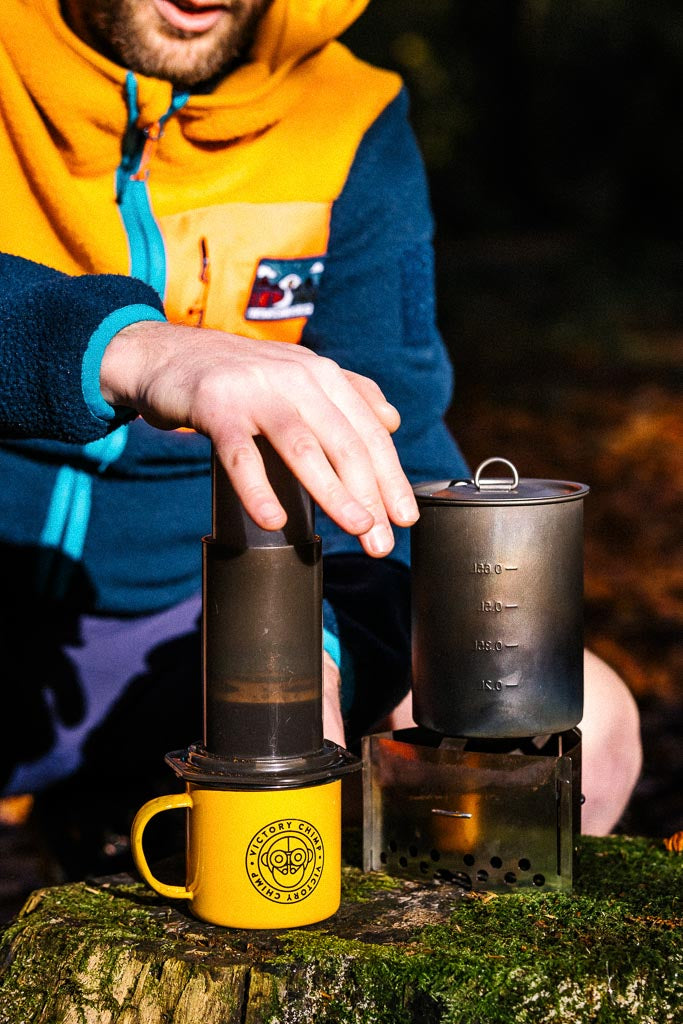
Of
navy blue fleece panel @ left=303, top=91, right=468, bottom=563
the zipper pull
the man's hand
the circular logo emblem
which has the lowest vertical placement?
the circular logo emblem

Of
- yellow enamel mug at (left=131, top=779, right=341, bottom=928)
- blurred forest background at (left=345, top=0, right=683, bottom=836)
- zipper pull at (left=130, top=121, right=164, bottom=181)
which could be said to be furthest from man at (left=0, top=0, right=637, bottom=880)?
blurred forest background at (left=345, top=0, right=683, bottom=836)

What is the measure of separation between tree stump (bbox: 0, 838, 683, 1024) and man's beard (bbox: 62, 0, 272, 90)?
49.7 inches

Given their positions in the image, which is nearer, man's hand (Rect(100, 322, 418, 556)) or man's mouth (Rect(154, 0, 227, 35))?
man's hand (Rect(100, 322, 418, 556))

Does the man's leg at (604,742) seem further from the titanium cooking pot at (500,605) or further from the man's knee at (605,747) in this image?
the titanium cooking pot at (500,605)

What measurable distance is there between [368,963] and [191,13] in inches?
57.0

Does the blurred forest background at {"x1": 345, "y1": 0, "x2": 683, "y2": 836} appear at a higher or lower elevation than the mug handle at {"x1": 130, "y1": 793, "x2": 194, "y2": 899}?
higher

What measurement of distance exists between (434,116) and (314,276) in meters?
12.2

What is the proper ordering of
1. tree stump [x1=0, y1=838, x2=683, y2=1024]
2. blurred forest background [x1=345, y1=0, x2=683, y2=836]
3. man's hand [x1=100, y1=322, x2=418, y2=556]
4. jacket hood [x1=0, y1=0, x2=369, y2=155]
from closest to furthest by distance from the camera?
man's hand [x1=100, y1=322, x2=418, y2=556] → tree stump [x1=0, y1=838, x2=683, y2=1024] → jacket hood [x1=0, y1=0, x2=369, y2=155] → blurred forest background [x1=345, y1=0, x2=683, y2=836]

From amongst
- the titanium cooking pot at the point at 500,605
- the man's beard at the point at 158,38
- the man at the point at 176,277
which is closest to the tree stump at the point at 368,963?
the titanium cooking pot at the point at 500,605

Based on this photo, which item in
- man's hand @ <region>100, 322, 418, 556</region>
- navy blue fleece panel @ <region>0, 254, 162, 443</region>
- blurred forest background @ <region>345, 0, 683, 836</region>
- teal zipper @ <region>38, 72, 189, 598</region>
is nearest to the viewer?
man's hand @ <region>100, 322, 418, 556</region>

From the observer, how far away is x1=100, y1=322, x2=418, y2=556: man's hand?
4.88 ft

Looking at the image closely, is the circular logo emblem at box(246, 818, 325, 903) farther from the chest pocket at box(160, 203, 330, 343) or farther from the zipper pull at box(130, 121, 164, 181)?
the zipper pull at box(130, 121, 164, 181)

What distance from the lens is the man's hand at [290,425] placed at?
58.6 inches

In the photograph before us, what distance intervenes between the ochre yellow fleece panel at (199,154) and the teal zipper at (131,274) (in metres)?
0.02
